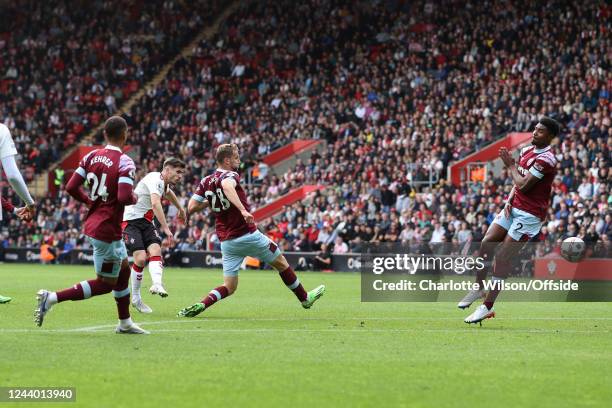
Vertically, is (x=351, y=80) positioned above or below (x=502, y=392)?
above

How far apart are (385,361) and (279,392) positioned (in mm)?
2013

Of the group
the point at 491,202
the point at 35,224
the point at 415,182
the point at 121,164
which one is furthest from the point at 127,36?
the point at 121,164

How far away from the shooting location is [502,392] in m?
8.11

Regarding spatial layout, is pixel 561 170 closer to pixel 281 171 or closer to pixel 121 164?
pixel 281 171

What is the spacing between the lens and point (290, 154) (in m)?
43.4

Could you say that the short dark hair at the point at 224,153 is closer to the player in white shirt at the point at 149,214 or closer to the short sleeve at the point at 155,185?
the player in white shirt at the point at 149,214

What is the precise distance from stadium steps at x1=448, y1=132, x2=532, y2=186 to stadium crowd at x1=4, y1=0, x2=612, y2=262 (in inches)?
15.4

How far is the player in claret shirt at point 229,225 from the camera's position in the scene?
47.1 ft

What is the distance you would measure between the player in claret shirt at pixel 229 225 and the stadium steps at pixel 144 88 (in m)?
34.8

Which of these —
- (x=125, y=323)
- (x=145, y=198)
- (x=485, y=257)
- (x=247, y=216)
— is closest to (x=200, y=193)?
(x=247, y=216)

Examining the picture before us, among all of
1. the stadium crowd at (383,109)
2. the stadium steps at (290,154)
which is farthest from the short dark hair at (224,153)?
the stadium steps at (290,154)

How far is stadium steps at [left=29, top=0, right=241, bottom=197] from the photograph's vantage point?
48281mm

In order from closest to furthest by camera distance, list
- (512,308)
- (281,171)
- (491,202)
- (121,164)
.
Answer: (121,164), (512,308), (491,202), (281,171)

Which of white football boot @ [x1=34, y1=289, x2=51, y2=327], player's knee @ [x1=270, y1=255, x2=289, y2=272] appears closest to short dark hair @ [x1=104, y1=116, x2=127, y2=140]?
white football boot @ [x1=34, y1=289, x2=51, y2=327]
